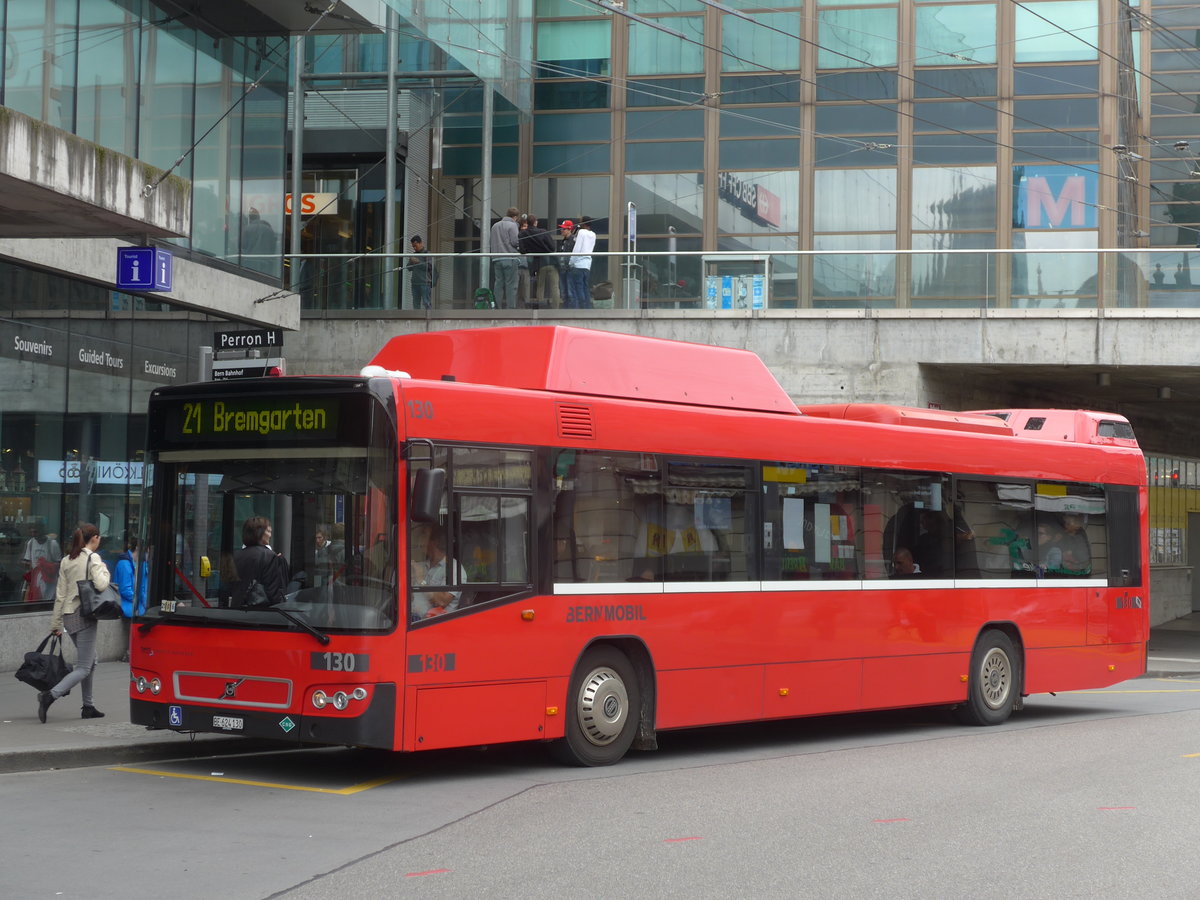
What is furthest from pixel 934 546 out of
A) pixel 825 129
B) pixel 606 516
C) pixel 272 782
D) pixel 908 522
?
pixel 825 129

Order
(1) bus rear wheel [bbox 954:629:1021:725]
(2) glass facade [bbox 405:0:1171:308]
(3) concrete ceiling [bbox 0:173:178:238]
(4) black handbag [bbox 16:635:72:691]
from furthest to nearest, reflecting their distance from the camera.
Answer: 1. (2) glass facade [bbox 405:0:1171:308]
2. (1) bus rear wheel [bbox 954:629:1021:725]
3. (4) black handbag [bbox 16:635:72:691]
4. (3) concrete ceiling [bbox 0:173:178:238]

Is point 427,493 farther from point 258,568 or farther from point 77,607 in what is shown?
point 77,607

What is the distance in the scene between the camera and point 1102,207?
1312 inches

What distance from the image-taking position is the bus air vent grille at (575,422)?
36.6ft

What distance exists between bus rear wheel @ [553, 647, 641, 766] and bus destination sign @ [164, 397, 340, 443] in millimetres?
2637

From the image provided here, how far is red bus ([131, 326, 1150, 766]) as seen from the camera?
9.95 m

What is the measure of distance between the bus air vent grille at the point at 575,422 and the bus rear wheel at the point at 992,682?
562 cm

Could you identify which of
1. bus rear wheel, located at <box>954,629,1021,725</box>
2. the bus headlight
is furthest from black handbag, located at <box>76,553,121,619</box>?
bus rear wheel, located at <box>954,629,1021,725</box>

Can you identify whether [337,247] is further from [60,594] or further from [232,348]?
[60,594]

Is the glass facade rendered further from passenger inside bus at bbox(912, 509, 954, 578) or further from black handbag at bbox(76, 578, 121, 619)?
black handbag at bbox(76, 578, 121, 619)

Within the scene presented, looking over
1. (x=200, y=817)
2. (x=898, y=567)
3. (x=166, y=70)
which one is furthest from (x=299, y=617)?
(x=166, y=70)

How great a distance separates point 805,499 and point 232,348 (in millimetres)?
5767

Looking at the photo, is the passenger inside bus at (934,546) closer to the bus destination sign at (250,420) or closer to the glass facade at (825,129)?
the bus destination sign at (250,420)

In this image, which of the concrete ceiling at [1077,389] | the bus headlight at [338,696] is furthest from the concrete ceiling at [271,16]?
the bus headlight at [338,696]
